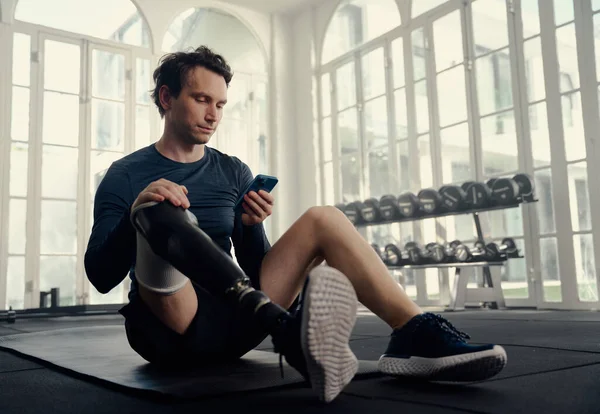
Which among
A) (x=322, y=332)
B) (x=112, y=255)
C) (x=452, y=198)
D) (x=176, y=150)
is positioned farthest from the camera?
(x=452, y=198)

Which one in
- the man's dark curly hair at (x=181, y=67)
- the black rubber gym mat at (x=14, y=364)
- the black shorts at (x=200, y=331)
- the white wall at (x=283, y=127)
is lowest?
the black rubber gym mat at (x=14, y=364)

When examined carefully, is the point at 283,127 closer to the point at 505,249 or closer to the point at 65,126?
the point at 65,126

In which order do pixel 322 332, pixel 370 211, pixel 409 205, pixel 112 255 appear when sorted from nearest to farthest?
pixel 322 332, pixel 112 255, pixel 409 205, pixel 370 211

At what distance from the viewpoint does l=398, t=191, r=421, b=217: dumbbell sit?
404 cm

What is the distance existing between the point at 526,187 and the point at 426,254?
754 millimetres

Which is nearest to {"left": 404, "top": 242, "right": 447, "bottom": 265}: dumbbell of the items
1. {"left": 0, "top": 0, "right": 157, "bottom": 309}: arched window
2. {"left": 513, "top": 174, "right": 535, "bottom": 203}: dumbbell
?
{"left": 513, "top": 174, "right": 535, "bottom": 203}: dumbbell

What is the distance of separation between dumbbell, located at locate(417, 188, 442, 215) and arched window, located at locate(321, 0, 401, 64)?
1679 mm

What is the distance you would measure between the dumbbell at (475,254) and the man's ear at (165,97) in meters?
2.77

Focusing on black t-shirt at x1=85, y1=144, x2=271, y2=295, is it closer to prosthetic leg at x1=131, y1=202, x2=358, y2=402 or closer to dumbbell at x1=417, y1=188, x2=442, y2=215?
prosthetic leg at x1=131, y1=202, x2=358, y2=402

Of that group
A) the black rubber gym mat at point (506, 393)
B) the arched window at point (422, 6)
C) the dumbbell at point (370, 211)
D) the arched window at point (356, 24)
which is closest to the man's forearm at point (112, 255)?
the black rubber gym mat at point (506, 393)

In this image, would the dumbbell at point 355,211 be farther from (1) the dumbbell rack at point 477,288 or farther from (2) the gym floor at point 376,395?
(2) the gym floor at point 376,395

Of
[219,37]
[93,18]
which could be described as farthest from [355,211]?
[93,18]

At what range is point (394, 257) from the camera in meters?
4.13

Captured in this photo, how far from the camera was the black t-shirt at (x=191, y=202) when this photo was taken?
1.11 meters
